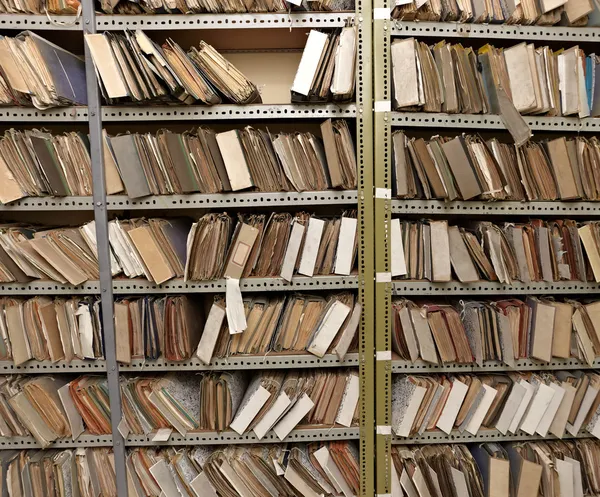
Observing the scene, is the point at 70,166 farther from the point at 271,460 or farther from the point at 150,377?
the point at 271,460

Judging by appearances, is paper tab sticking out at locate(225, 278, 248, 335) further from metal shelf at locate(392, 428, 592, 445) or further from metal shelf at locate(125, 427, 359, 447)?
metal shelf at locate(392, 428, 592, 445)

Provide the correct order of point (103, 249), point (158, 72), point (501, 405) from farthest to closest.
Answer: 1. point (501, 405)
2. point (103, 249)
3. point (158, 72)

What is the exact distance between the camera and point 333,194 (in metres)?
1.28

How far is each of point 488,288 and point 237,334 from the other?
0.97 metres

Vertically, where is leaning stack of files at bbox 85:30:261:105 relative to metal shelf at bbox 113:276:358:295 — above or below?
above

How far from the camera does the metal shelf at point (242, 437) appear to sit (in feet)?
4.36

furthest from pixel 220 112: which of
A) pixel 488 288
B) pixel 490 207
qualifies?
pixel 488 288

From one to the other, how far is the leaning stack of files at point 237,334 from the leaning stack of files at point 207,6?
101cm

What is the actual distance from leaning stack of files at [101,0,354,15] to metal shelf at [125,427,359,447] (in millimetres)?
1524

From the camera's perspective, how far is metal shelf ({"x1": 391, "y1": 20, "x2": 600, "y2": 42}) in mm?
1246

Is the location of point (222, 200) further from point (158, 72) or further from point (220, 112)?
point (158, 72)

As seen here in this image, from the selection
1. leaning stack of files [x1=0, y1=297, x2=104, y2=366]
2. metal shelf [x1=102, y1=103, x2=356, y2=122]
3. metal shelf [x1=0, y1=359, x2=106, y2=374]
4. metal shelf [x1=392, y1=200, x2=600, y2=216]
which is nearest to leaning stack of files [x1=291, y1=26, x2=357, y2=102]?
metal shelf [x1=102, y1=103, x2=356, y2=122]

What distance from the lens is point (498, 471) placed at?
132 centimetres

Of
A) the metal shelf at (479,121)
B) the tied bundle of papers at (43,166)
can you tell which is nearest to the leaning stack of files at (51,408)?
the tied bundle of papers at (43,166)
